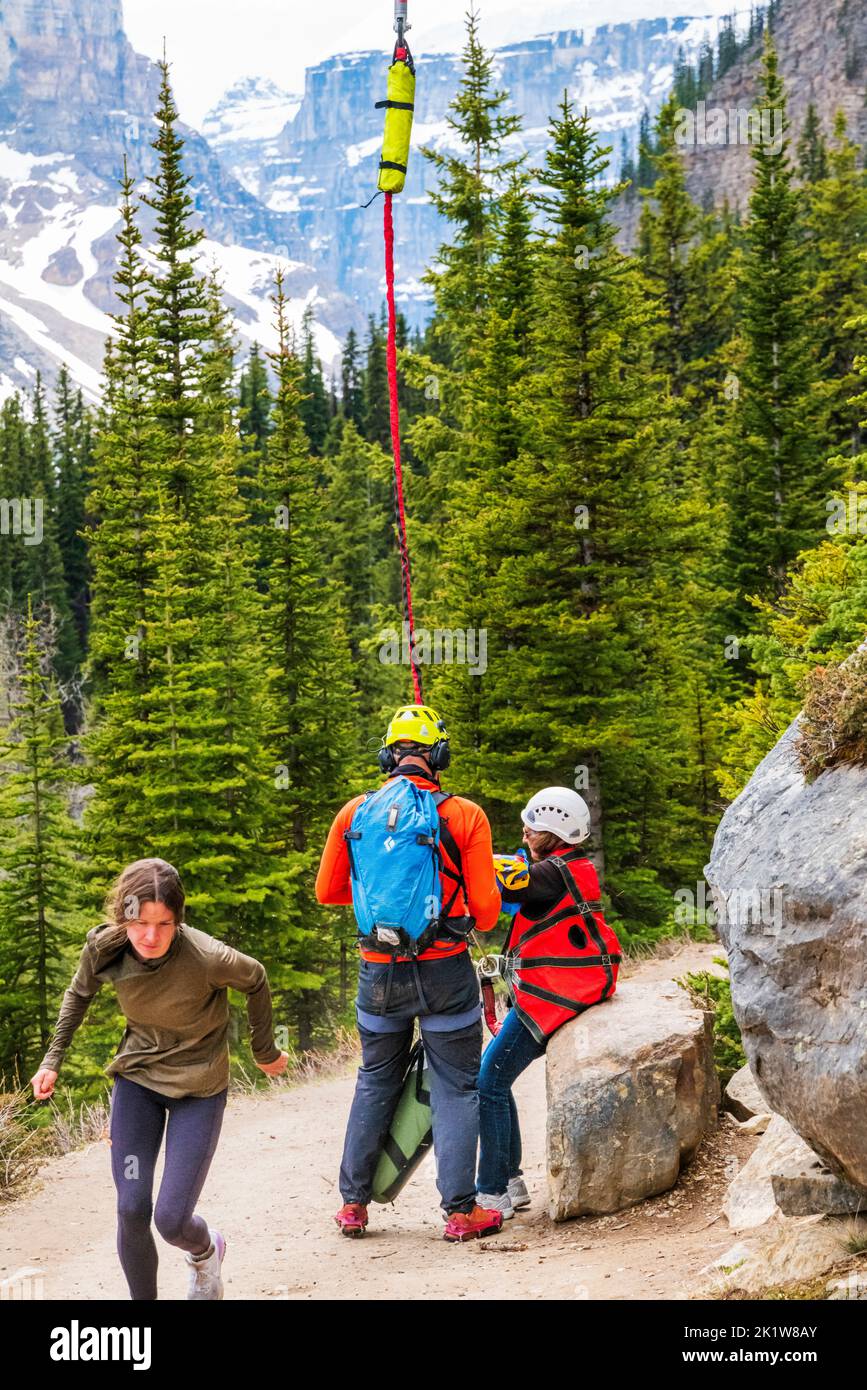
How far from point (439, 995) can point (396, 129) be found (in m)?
3.74

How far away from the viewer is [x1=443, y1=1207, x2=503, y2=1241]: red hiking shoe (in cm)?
616

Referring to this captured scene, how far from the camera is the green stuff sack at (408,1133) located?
6.35 metres

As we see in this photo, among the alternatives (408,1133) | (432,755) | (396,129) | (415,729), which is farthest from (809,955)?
(396,129)

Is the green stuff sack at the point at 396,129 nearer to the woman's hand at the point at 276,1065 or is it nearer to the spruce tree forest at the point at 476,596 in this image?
the woman's hand at the point at 276,1065

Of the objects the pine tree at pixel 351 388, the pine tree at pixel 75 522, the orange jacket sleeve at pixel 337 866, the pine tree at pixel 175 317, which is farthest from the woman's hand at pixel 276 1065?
the pine tree at pixel 351 388

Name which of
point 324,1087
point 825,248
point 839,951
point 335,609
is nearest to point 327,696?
point 335,609

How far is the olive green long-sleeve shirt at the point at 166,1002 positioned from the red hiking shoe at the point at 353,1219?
1.83 meters

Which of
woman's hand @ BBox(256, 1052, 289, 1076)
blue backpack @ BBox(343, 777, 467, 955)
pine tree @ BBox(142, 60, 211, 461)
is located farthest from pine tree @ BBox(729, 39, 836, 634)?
woman's hand @ BBox(256, 1052, 289, 1076)

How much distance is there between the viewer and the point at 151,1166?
16.0 feet

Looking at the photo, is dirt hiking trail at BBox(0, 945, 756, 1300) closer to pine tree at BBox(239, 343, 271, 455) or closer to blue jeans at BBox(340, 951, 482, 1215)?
blue jeans at BBox(340, 951, 482, 1215)

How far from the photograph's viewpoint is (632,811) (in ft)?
67.8

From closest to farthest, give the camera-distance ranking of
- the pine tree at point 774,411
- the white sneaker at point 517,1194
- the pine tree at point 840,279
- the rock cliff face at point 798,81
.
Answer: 1. the white sneaker at point 517,1194
2. the pine tree at point 774,411
3. the pine tree at point 840,279
4. the rock cliff face at point 798,81

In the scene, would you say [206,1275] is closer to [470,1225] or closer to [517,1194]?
[470,1225]

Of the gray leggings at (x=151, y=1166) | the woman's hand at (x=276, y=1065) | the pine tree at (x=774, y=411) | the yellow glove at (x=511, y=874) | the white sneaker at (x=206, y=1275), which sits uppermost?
the pine tree at (x=774, y=411)
